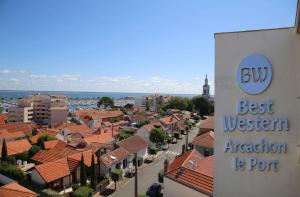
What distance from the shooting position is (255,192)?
A: 9336 millimetres

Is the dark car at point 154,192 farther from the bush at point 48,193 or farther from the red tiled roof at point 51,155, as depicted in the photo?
the red tiled roof at point 51,155

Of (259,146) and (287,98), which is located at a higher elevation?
(287,98)

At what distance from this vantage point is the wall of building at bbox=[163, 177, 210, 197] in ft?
55.7

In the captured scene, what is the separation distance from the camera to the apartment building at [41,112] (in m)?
90.0

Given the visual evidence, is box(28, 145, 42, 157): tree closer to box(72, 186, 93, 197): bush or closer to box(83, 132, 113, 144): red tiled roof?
box(83, 132, 113, 144): red tiled roof

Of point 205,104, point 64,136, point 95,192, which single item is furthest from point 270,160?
point 205,104

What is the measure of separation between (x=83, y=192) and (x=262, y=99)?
21.0 metres

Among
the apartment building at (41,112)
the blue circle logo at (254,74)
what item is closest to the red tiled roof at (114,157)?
the blue circle logo at (254,74)

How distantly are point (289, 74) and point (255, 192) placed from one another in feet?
14.2

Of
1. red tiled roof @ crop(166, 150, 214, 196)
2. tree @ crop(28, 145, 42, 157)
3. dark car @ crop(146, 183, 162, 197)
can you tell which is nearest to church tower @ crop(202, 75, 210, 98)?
tree @ crop(28, 145, 42, 157)

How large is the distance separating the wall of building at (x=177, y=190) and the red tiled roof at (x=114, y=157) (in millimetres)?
13601

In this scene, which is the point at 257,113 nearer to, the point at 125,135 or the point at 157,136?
the point at 157,136

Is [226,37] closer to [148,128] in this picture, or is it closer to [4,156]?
[4,156]

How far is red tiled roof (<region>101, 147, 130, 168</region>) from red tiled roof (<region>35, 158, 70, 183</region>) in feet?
14.7
